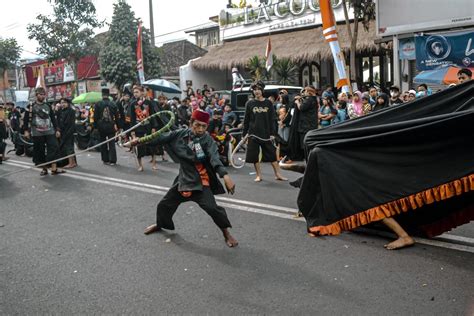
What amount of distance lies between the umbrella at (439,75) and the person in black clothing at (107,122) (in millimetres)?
8404

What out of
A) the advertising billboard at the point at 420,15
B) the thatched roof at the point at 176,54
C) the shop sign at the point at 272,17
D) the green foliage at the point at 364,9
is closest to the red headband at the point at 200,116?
the advertising billboard at the point at 420,15

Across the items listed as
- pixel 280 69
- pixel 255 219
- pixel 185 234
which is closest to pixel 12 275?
pixel 185 234

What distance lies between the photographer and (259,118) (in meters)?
9.03

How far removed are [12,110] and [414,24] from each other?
13.3 metres

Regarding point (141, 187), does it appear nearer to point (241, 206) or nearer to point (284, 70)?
point (241, 206)

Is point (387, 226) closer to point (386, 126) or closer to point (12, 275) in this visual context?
point (386, 126)

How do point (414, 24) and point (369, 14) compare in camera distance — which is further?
point (369, 14)

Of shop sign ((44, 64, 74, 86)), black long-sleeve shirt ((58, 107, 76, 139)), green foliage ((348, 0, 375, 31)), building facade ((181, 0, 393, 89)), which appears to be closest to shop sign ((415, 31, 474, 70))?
green foliage ((348, 0, 375, 31))

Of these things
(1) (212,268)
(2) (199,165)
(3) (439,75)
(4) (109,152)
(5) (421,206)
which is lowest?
(1) (212,268)

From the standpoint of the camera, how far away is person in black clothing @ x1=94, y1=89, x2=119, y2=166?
39.4 ft

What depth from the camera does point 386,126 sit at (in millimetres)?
4637

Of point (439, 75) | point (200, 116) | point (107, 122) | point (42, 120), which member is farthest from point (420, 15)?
point (200, 116)

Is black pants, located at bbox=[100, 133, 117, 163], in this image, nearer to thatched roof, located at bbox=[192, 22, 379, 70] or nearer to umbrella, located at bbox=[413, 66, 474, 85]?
umbrella, located at bbox=[413, 66, 474, 85]

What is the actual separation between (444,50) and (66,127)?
11.0 m
